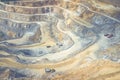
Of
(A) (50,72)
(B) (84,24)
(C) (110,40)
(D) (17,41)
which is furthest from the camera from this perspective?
(D) (17,41)

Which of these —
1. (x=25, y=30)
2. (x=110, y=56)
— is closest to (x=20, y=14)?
(x=25, y=30)

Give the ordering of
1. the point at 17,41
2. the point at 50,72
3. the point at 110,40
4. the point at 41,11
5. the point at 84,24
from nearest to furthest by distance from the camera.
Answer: the point at 50,72, the point at 110,40, the point at 84,24, the point at 17,41, the point at 41,11

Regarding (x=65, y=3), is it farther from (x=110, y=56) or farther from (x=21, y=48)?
(x=110, y=56)

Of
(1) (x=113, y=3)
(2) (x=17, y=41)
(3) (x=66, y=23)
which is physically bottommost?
(2) (x=17, y=41)

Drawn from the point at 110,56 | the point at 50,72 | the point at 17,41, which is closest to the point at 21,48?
the point at 17,41

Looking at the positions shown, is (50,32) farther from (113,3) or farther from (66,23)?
(113,3)

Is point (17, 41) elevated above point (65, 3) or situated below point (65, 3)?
below

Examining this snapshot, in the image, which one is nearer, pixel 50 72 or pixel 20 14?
pixel 50 72
